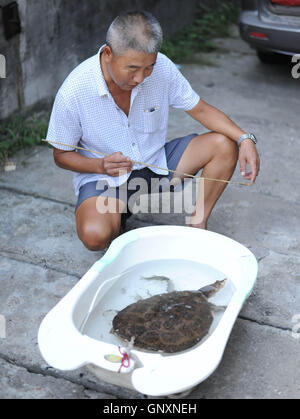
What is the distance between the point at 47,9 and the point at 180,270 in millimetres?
2427

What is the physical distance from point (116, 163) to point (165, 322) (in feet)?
2.54

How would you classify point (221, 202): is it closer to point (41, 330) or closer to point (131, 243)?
point (131, 243)

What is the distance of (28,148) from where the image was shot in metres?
4.06

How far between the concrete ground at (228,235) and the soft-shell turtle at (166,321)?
0.20m

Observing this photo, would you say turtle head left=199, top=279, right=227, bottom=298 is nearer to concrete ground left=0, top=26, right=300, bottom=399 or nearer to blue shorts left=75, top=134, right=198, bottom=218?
concrete ground left=0, top=26, right=300, bottom=399

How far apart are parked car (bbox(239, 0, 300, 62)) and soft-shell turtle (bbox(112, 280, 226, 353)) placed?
2968 mm

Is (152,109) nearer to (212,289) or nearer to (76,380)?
(212,289)

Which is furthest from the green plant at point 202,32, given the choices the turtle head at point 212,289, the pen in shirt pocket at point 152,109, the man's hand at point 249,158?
the turtle head at point 212,289

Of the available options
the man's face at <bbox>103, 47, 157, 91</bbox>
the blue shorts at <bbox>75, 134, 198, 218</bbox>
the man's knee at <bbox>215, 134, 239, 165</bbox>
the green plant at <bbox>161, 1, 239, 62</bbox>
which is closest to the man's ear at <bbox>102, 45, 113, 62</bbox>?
the man's face at <bbox>103, 47, 157, 91</bbox>

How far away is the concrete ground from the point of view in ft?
7.23

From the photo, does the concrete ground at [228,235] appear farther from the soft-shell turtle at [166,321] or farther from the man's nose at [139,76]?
the man's nose at [139,76]

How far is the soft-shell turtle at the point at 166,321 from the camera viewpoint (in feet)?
6.94

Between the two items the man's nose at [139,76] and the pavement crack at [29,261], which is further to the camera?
the pavement crack at [29,261]

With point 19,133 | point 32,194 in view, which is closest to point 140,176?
point 32,194
